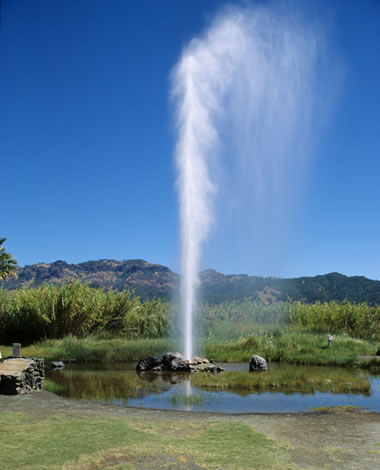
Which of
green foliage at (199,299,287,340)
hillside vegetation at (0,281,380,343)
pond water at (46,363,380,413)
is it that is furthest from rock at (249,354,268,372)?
green foliage at (199,299,287,340)

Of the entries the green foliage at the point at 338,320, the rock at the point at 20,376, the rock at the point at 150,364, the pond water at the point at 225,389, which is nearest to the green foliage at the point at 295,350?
the pond water at the point at 225,389

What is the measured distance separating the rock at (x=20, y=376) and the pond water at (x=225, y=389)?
Answer: 0.79 metres

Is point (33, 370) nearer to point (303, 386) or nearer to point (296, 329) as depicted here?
point (303, 386)

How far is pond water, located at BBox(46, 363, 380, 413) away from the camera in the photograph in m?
11.4

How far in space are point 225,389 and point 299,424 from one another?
4.86 m

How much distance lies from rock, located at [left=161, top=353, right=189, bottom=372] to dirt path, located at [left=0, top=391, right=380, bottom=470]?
6773 mm

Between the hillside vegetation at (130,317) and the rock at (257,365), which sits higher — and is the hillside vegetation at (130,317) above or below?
above

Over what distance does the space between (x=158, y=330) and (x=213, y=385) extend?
1829 cm

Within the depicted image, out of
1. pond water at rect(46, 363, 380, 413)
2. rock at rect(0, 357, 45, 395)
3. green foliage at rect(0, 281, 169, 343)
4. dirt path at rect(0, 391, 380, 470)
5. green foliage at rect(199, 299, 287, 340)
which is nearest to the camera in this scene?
dirt path at rect(0, 391, 380, 470)

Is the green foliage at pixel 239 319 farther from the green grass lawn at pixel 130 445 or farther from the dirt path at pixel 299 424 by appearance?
the green grass lawn at pixel 130 445

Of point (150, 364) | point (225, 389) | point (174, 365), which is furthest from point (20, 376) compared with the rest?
point (174, 365)

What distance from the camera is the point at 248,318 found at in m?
36.1

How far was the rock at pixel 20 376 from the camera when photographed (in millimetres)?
12086

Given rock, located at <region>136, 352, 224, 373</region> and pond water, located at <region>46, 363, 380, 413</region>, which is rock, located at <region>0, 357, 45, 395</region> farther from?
rock, located at <region>136, 352, 224, 373</region>
